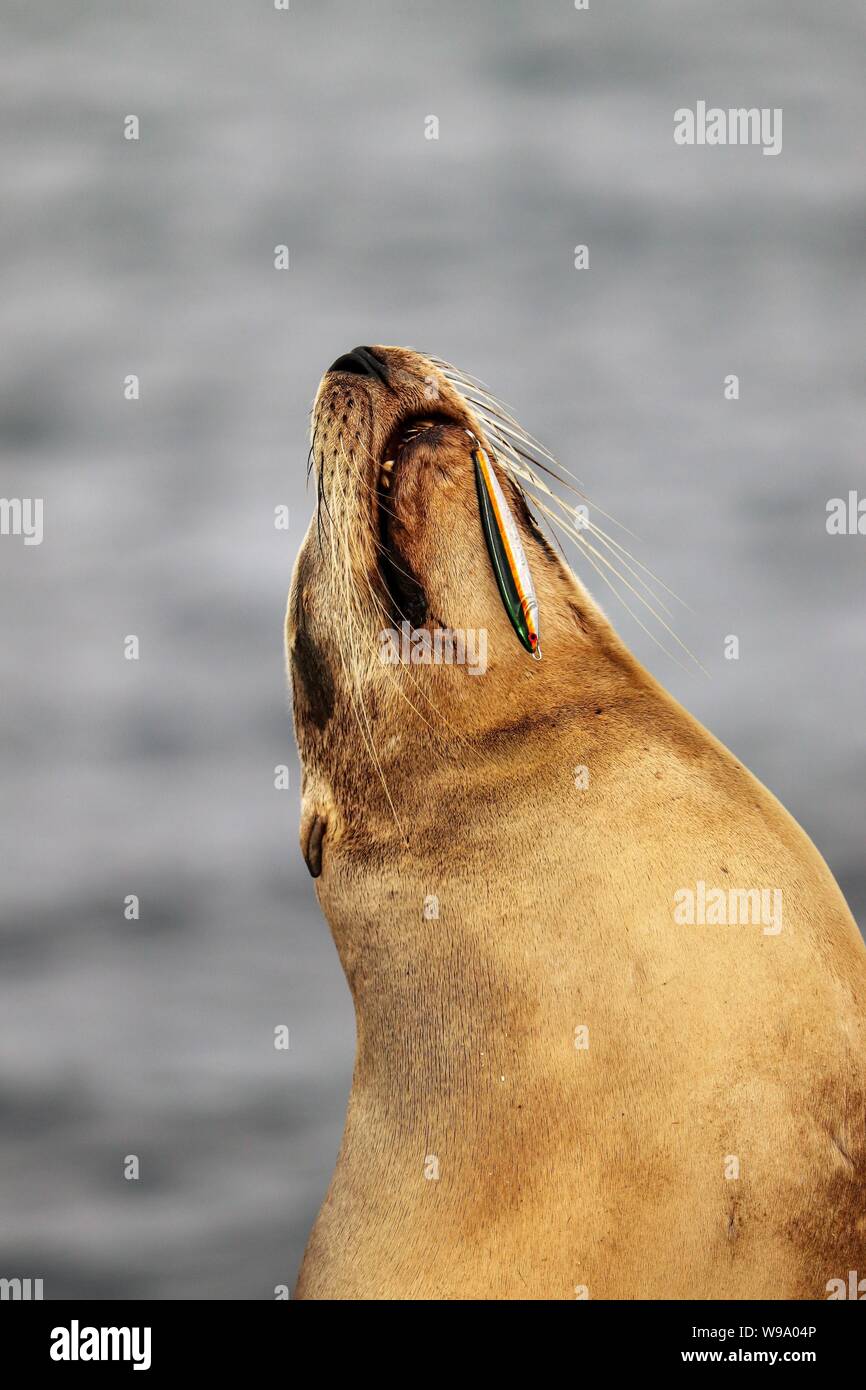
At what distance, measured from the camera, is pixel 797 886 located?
2785 millimetres

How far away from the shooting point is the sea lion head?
116 inches

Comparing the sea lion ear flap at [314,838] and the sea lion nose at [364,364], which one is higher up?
the sea lion nose at [364,364]

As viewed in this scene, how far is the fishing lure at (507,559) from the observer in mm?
2879

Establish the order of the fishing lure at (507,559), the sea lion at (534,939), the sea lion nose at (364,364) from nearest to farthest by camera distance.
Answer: the sea lion at (534,939)
the fishing lure at (507,559)
the sea lion nose at (364,364)

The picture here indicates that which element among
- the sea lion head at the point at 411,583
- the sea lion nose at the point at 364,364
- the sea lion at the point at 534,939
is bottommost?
the sea lion at the point at 534,939

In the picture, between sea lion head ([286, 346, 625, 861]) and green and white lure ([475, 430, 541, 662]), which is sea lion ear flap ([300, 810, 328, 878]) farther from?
green and white lure ([475, 430, 541, 662])

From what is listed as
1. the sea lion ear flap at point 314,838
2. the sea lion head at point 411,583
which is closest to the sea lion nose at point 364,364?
the sea lion head at point 411,583

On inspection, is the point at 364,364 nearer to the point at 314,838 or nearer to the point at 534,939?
the point at 314,838

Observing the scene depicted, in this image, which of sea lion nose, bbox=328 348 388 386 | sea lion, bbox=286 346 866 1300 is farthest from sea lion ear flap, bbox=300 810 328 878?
sea lion nose, bbox=328 348 388 386

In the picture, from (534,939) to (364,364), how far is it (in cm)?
120

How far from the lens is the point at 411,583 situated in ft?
9.86

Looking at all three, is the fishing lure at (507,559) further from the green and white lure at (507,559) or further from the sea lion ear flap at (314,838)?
the sea lion ear flap at (314,838)
